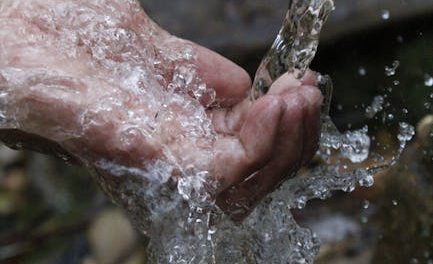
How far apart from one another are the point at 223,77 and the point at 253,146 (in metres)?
0.28

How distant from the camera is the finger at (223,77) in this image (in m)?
1.88

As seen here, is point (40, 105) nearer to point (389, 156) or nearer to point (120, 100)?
point (120, 100)

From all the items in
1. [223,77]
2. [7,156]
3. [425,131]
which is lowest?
[7,156]

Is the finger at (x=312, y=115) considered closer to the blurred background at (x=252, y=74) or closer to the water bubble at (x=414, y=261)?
the water bubble at (x=414, y=261)

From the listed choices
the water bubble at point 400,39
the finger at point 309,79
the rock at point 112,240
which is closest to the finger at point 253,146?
the finger at point 309,79

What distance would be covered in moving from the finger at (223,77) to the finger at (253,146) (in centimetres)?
21

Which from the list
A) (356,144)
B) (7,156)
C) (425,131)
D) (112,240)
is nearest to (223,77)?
(356,144)

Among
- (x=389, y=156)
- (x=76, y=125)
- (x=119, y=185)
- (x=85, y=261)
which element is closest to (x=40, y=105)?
(x=76, y=125)

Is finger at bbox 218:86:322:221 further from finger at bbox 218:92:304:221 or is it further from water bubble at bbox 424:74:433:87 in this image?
water bubble at bbox 424:74:433:87

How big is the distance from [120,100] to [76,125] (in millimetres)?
83

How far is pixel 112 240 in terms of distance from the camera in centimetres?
384

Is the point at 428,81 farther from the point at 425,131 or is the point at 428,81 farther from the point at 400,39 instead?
the point at 400,39

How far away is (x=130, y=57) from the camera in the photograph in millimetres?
1873

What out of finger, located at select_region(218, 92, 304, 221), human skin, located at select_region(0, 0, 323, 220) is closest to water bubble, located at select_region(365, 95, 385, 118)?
human skin, located at select_region(0, 0, 323, 220)
